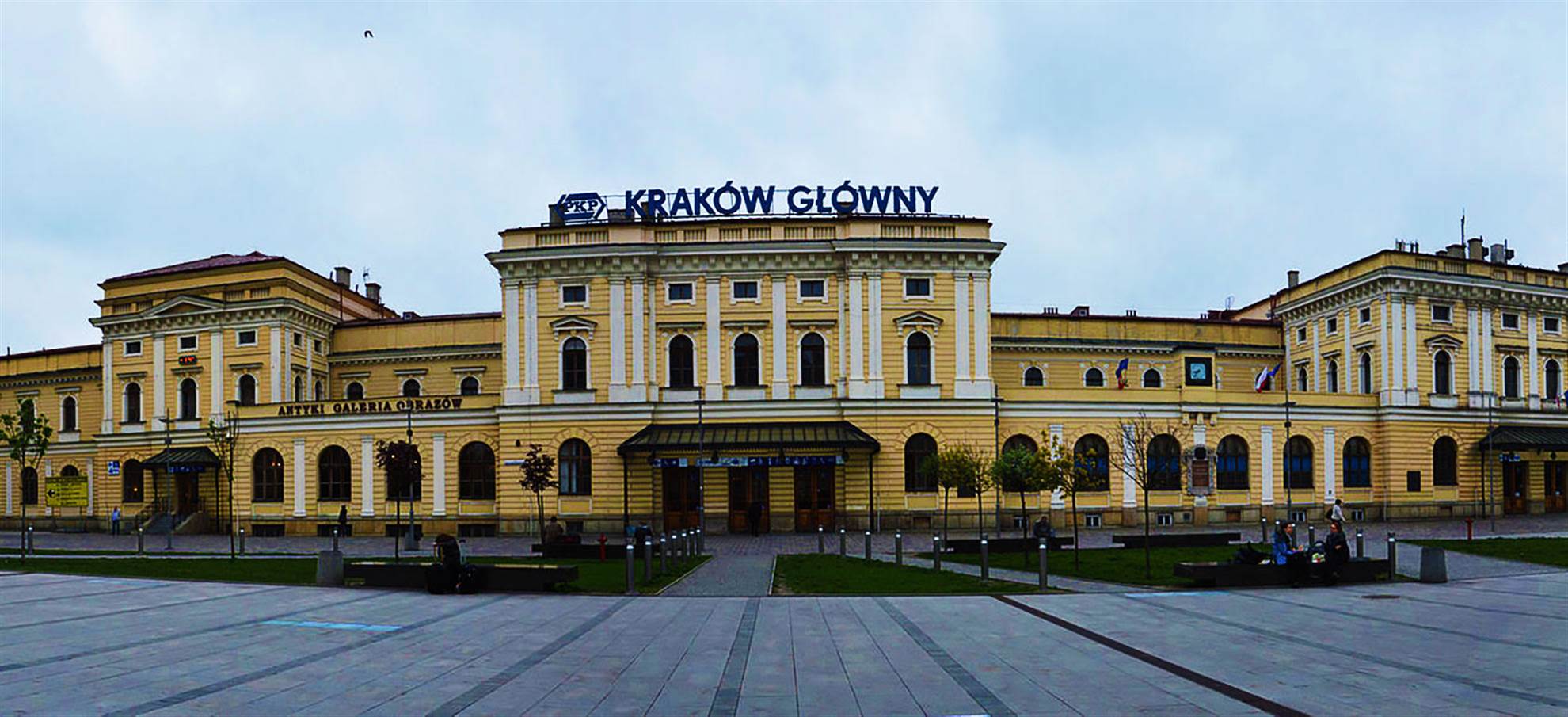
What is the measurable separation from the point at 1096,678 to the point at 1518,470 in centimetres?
5527

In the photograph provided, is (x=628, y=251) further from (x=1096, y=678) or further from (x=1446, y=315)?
(x=1446, y=315)

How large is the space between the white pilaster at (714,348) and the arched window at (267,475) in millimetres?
22017

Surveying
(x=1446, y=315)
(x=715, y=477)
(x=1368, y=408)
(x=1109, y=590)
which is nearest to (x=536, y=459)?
(x=715, y=477)

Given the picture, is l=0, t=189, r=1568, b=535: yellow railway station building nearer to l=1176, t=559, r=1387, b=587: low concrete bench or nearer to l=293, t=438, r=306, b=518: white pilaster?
l=293, t=438, r=306, b=518: white pilaster

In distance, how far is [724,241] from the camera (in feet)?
160

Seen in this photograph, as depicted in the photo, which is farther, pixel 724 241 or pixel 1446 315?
pixel 1446 315

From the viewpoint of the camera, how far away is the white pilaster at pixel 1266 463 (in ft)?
169

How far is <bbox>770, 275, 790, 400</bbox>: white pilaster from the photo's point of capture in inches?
1917

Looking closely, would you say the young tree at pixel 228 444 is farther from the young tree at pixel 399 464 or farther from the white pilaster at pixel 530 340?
the white pilaster at pixel 530 340

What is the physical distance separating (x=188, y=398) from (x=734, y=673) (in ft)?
184

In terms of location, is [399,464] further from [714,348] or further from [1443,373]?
[1443,373]

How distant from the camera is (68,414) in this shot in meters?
65.6

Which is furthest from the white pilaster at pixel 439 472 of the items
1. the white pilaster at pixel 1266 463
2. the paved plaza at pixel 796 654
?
the white pilaster at pixel 1266 463

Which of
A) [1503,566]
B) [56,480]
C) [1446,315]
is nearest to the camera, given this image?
[1503,566]
